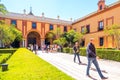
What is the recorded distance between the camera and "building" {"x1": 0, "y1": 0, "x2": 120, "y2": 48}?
31.2 meters

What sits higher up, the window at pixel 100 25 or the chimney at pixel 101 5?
the chimney at pixel 101 5

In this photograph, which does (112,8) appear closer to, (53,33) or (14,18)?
(53,33)

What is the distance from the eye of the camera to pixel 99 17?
113 feet

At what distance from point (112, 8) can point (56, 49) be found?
12933mm

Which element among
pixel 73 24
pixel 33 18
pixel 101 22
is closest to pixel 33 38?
pixel 33 18

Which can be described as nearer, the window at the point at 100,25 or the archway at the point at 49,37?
the window at the point at 100,25

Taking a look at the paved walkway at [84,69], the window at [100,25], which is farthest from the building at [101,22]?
the paved walkway at [84,69]

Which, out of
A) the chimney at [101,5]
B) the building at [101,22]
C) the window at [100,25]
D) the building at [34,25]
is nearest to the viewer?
the building at [101,22]

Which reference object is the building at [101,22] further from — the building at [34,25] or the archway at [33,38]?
the archway at [33,38]

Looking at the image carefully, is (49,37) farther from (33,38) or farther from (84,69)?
(84,69)

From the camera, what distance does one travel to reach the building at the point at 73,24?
102ft

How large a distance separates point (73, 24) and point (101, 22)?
14000mm

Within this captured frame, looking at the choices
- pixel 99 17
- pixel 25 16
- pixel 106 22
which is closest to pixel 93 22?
pixel 99 17

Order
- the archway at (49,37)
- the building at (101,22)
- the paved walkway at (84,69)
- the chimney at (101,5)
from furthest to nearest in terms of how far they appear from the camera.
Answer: the archway at (49,37) < the chimney at (101,5) < the building at (101,22) < the paved walkway at (84,69)
